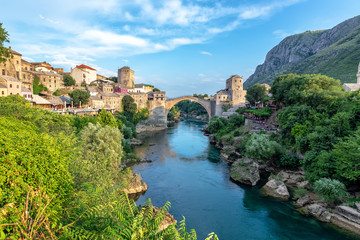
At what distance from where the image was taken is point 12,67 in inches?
1220

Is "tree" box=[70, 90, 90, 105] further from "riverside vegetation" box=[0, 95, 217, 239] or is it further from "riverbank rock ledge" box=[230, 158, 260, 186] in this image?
"riverside vegetation" box=[0, 95, 217, 239]

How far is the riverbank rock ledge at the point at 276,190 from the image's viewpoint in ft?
48.6

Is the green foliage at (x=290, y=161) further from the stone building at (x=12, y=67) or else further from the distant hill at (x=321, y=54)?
the distant hill at (x=321, y=54)

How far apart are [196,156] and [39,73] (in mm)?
33969

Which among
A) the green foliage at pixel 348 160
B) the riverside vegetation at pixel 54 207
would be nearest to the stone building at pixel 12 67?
the riverside vegetation at pixel 54 207

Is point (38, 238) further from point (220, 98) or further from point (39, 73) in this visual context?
point (220, 98)

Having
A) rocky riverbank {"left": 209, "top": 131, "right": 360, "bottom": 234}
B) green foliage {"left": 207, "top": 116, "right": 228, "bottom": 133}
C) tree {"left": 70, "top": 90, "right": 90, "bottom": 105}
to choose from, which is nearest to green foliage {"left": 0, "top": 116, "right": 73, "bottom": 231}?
rocky riverbank {"left": 209, "top": 131, "right": 360, "bottom": 234}

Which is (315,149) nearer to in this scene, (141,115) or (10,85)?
(10,85)

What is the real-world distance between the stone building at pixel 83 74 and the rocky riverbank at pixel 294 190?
144 feet

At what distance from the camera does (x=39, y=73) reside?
123 ft

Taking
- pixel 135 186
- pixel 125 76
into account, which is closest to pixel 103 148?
pixel 135 186

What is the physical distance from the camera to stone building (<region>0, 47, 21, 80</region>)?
29519mm

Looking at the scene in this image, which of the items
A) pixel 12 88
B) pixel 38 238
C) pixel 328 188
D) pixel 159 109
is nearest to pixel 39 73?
pixel 12 88

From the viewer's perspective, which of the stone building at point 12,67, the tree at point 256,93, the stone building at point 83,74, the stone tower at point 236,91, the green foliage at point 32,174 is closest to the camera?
the green foliage at point 32,174
